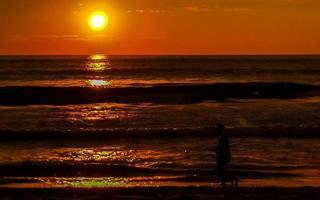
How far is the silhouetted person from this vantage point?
17547 mm

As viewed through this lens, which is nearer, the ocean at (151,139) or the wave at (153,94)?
the ocean at (151,139)

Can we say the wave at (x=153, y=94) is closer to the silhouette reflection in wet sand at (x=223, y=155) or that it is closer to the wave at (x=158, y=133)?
the wave at (x=158, y=133)

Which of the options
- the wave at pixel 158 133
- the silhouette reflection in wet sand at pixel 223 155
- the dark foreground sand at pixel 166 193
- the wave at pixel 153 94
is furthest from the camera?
the wave at pixel 153 94

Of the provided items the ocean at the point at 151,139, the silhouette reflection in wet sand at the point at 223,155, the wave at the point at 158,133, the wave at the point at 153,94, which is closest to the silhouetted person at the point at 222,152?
the silhouette reflection in wet sand at the point at 223,155

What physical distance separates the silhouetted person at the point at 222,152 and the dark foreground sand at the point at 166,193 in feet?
4.47

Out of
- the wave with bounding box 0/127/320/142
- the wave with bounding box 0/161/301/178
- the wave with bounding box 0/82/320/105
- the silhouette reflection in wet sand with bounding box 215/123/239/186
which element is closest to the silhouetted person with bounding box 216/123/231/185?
the silhouette reflection in wet sand with bounding box 215/123/239/186

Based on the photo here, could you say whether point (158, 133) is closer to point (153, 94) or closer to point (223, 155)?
point (223, 155)

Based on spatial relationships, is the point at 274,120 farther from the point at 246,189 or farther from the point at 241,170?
the point at 246,189

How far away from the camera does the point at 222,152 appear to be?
17750 mm

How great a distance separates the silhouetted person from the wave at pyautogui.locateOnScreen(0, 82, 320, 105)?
28.7 m

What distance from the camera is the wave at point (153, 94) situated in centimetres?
4900

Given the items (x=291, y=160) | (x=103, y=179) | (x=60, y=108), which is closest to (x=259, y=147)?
(x=291, y=160)

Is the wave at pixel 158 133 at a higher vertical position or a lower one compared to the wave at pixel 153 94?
lower

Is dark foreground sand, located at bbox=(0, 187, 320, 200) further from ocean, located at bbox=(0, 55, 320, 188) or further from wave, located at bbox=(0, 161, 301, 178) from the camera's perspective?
wave, located at bbox=(0, 161, 301, 178)
